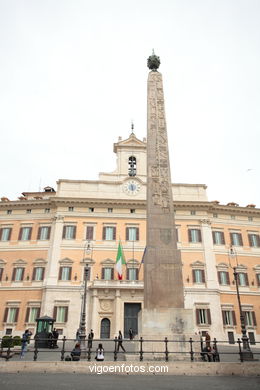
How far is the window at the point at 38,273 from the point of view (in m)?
25.8

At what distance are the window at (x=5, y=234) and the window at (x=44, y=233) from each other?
2752 millimetres

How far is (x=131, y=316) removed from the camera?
2436 cm

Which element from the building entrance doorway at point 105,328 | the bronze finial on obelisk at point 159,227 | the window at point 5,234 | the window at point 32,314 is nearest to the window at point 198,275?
the building entrance doorway at point 105,328

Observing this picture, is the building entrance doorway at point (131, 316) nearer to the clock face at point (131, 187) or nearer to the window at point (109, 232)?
the window at point (109, 232)

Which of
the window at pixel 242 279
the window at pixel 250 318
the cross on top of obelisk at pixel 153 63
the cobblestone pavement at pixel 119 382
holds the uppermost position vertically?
the cross on top of obelisk at pixel 153 63

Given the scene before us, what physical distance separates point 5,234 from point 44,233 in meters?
3.59

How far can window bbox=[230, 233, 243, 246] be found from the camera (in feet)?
92.0

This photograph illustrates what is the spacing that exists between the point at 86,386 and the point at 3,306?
22.0m

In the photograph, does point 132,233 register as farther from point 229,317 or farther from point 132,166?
point 229,317

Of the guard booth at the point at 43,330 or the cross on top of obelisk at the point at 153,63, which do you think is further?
the guard booth at the point at 43,330

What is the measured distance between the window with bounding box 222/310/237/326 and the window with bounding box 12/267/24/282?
17.1 m

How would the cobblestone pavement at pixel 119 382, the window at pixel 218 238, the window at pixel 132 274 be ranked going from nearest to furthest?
the cobblestone pavement at pixel 119 382
the window at pixel 132 274
the window at pixel 218 238

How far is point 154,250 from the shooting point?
10344 millimetres

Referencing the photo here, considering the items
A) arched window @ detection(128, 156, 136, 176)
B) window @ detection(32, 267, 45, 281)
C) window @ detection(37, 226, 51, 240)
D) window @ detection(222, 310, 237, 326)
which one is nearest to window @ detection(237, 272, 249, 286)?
window @ detection(222, 310, 237, 326)
